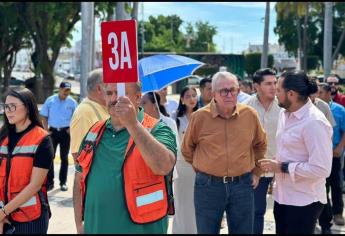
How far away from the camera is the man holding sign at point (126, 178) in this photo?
8.84 feet

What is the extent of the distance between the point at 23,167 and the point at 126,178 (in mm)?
1238

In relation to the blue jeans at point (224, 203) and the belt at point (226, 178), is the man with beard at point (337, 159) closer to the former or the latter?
the blue jeans at point (224, 203)

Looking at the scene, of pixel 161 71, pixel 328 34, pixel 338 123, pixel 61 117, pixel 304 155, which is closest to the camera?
pixel 304 155

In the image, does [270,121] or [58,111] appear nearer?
[270,121]

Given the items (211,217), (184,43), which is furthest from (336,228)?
(184,43)

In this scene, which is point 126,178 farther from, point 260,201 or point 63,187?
point 63,187

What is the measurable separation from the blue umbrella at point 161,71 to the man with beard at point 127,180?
250 centimetres

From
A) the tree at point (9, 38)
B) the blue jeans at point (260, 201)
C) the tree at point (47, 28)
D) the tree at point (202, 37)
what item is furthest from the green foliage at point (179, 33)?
the blue jeans at point (260, 201)

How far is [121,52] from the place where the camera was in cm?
258

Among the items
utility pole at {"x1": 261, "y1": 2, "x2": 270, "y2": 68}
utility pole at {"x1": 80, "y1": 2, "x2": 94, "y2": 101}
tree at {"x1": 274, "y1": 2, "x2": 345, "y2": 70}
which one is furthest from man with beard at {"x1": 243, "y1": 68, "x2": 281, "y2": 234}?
tree at {"x1": 274, "y1": 2, "x2": 345, "y2": 70}

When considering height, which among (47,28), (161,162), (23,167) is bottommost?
(23,167)

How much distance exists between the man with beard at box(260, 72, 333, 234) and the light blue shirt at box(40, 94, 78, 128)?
532 cm

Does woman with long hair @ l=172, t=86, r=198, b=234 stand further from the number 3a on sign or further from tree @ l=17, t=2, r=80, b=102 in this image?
tree @ l=17, t=2, r=80, b=102

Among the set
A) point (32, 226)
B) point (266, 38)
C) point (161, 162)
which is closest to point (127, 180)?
point (161, 162)
